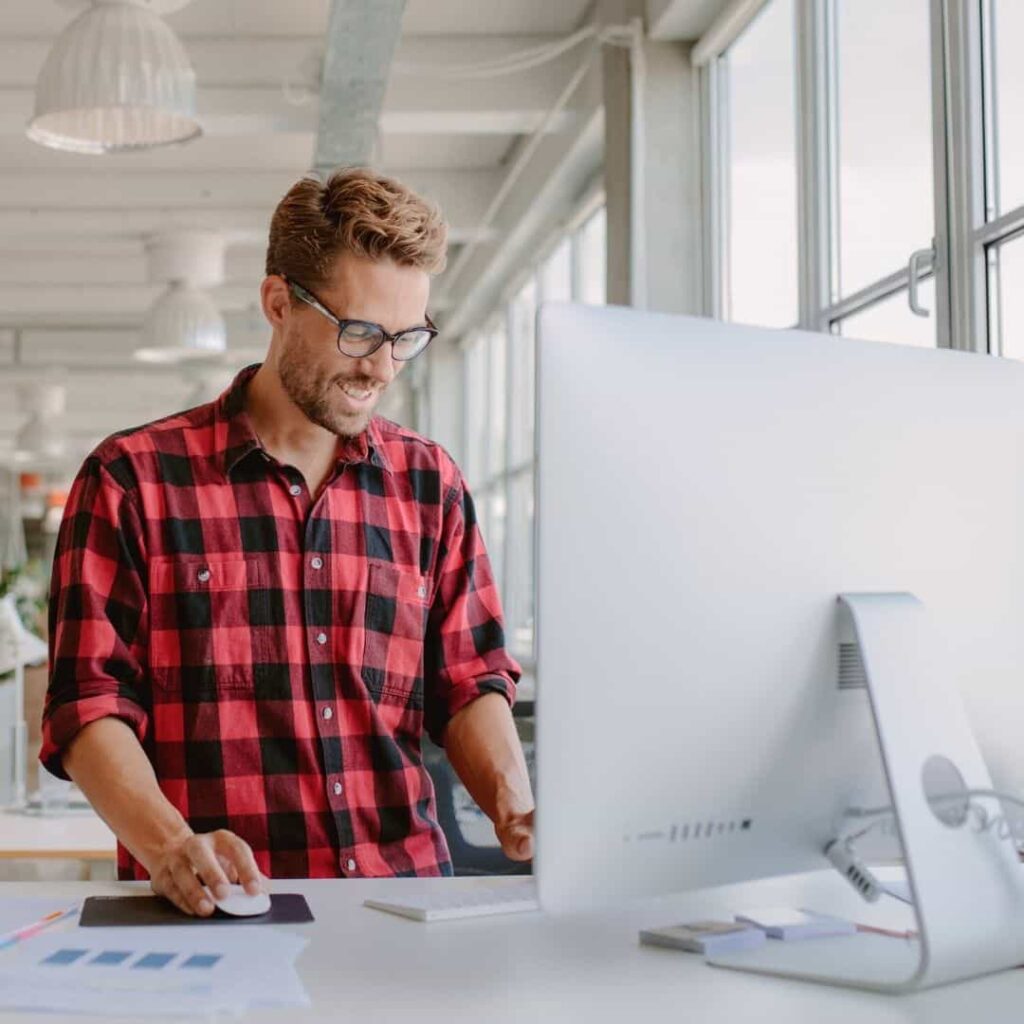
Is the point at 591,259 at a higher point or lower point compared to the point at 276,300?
higher

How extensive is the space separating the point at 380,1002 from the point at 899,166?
2870 millimetres

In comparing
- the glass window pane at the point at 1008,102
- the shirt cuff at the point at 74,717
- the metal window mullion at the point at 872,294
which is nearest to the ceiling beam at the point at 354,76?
the metal window mullion at the point at 872,294

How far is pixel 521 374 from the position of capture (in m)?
9.03

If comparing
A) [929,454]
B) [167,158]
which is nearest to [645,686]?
[929,454]

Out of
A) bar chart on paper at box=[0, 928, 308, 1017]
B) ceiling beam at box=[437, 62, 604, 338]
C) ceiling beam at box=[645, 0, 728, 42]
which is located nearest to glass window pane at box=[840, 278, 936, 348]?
ceiling beam at box=[645, 0, 728, 42]

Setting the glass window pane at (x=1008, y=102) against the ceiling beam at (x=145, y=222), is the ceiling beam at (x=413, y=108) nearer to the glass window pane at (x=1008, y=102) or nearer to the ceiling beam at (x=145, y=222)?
the ceiling beam at (x=145, y=222)

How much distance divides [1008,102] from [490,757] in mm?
1905

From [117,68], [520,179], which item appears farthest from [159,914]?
[520,179]

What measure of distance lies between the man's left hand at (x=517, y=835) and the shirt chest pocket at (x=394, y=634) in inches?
12.3

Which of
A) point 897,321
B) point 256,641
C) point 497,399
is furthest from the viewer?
point 497,399

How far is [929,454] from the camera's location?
1271 millimetres

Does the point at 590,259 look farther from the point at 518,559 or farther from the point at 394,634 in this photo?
the point at 394,634

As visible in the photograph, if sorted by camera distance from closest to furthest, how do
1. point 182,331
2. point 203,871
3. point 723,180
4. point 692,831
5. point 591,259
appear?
point 692,831
point 203,871
point 723,180
point 182,331
point 591,259

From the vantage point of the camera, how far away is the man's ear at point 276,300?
73.6 inches
